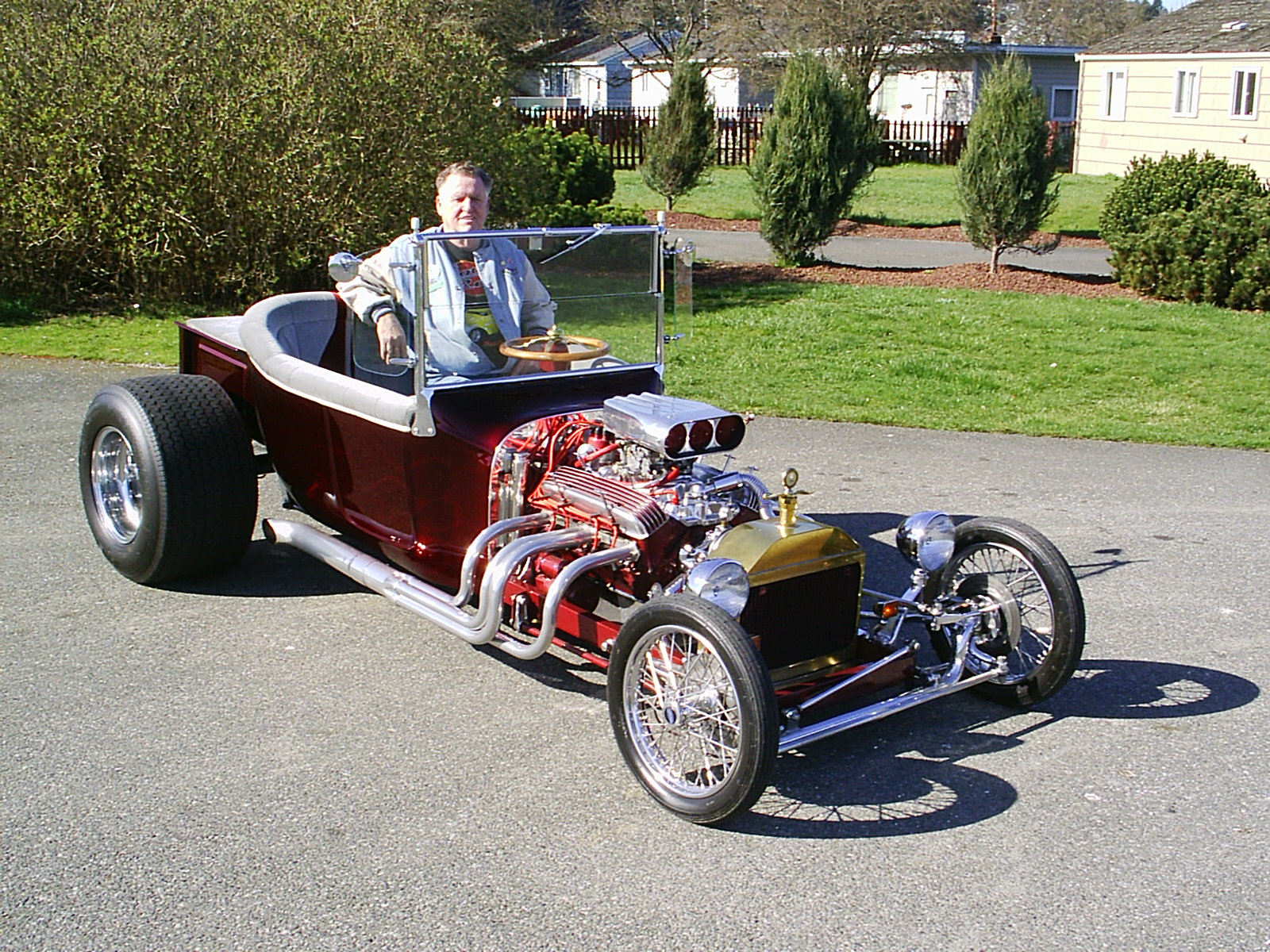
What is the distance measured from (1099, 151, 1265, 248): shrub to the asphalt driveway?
30.7ft

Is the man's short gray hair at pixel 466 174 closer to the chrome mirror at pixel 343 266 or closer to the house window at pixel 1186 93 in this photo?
the chrome mirror at pixel 343 266

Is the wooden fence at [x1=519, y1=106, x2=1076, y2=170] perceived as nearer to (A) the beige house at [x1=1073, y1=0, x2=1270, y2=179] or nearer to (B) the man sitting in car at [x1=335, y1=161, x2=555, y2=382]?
(A) the beige house at [x1=1073, y1=0, x2=1270, y2=179]

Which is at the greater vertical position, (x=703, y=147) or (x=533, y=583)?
(x=703, y=147)

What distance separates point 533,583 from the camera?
466cm

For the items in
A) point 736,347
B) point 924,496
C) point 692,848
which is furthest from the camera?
point 736,347

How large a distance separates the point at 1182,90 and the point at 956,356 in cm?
2050

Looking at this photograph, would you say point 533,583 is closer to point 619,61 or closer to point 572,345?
point 572,345

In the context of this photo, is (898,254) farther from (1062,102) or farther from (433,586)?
(1062,102)

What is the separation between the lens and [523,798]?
4.03m

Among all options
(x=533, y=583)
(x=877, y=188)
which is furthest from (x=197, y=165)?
(x=877, y=188)

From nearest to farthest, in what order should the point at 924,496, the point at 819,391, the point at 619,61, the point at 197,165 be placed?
the point at 924,496, the point at 819,391, the point at 197,165, the point at 619,61

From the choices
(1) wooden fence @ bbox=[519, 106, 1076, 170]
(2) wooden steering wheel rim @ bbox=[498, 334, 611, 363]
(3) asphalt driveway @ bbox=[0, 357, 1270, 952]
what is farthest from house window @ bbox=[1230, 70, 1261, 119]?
(2) wooden steering wheel rim @ bbox=[498, 334, 611, 363]

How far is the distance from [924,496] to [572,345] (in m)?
2.74

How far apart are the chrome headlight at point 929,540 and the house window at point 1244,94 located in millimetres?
24509
